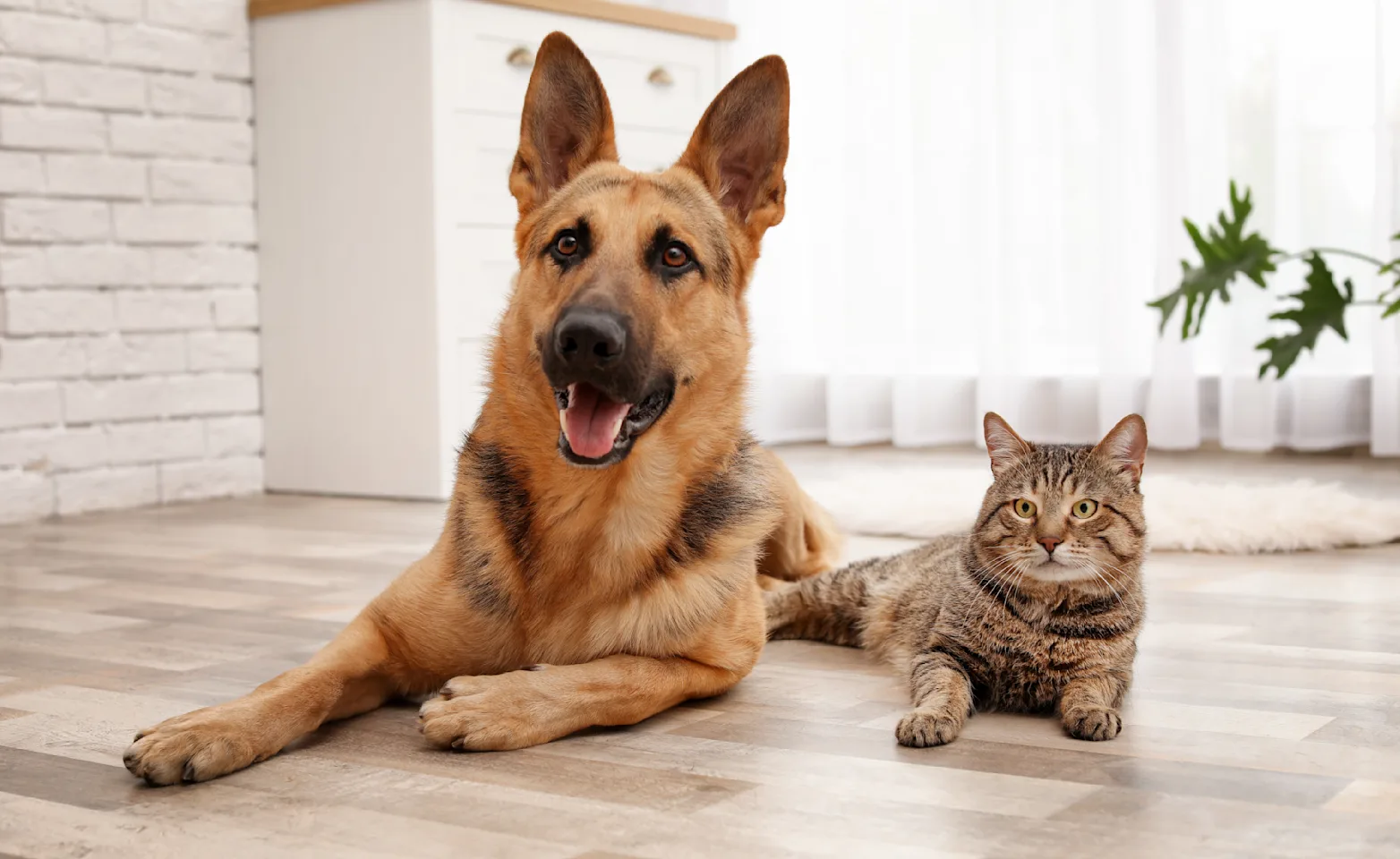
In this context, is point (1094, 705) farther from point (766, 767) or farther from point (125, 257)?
point (125, 257)

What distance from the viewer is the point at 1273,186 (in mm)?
5387

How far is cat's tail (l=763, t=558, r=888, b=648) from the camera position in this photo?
2831 mm

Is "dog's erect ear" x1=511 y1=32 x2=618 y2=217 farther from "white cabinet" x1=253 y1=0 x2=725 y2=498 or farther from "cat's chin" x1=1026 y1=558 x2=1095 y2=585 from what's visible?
"white cabinet" x1=253 y1=0 x2=725 y2=498

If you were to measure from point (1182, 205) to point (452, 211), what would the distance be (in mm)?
2714

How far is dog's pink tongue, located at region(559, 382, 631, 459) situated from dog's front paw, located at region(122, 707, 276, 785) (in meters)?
0.57

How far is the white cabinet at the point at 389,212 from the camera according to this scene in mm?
4805

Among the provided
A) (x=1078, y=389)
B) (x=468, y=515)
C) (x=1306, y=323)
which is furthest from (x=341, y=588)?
(x=1078, y=389)

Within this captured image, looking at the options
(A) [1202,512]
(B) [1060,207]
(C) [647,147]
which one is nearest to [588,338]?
(A) [1202,512]

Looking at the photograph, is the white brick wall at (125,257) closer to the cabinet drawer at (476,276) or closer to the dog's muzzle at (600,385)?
the cabinet drawer at (476,276)

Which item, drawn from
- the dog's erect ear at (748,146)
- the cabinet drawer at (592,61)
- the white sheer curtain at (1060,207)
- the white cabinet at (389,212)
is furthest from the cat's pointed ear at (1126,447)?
the white sheer curtain at (1060,207)

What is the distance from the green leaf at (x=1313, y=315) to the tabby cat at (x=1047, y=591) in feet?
8.42

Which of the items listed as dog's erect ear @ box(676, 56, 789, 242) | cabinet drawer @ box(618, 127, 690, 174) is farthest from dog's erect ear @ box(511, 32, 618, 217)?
cabinet drawer @ box(618, 127, 690, 174)

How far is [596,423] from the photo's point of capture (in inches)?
82.4

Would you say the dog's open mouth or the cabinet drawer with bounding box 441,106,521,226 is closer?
the dog's open mouth
